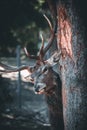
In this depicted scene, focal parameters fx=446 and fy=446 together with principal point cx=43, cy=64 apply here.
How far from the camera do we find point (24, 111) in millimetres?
12312

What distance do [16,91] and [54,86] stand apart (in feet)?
21.3

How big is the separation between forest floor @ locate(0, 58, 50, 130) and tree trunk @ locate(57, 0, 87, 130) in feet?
12.5

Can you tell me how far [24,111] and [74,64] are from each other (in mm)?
5840

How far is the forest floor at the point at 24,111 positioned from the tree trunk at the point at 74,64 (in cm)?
380

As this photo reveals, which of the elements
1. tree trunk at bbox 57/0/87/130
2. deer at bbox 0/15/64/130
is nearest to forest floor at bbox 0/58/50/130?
deer at bbox 0/15/64/130

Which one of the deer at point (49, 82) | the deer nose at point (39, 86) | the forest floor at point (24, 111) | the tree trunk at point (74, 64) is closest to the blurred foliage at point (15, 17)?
the forest floor at point (24, 111)

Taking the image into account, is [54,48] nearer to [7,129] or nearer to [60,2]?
[60,2]

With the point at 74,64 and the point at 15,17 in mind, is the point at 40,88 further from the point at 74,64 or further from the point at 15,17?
the point at 15,17

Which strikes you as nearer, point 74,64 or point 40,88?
point 74,64

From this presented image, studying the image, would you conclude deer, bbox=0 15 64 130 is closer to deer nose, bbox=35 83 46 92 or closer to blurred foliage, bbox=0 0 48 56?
deer nose, bbox=35 83 46 92

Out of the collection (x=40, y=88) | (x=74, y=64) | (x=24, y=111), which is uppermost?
(x=74, y=64)

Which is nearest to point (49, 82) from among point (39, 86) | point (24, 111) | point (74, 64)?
point (39, 86)

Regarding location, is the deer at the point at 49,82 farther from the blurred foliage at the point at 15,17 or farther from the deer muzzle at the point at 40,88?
the blurred foliage at the point at 15,17

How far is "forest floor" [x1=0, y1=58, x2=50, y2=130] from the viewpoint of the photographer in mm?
10828
